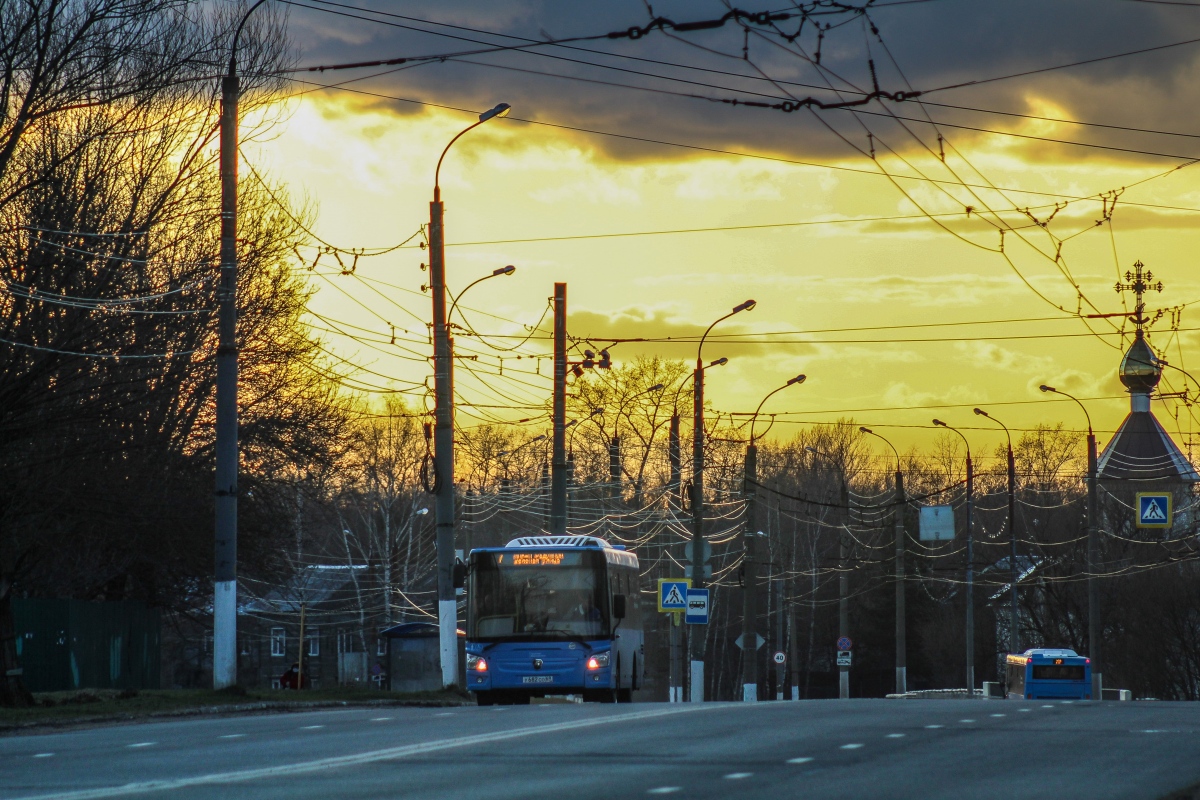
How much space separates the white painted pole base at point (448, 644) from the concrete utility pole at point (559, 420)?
5545 mm

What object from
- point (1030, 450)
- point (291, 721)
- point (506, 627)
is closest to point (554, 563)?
point (506, 627)

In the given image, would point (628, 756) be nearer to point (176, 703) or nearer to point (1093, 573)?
point (176, 703)

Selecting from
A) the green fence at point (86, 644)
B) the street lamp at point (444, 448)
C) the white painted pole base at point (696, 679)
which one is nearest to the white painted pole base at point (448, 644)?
the street lamp at point (444, 448)

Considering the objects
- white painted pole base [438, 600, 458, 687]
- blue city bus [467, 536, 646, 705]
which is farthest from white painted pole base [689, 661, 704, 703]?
white painted pole base [438, 600, 458, 687]

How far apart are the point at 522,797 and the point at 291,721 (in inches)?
320

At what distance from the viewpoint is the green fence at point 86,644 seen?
98.0 feet

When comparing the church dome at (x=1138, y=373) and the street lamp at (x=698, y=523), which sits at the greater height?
the church dome at (x=1138, y=373)

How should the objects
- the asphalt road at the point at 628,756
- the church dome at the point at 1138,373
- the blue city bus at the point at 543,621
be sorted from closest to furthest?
the asphalt road at the point at 628,756 < the blue city bus at the point at 543,621 < the church dome at the point at 1138,373

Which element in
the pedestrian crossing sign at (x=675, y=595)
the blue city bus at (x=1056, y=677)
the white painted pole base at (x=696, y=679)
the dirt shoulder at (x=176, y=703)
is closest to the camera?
the dirt shoulder at (x=176, y=703)

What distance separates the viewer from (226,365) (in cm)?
2278

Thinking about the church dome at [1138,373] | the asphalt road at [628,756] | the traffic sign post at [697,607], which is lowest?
the asphalt road at [628,756]

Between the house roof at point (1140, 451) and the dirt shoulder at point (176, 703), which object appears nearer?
the dirt shoulder at point (176, 703)

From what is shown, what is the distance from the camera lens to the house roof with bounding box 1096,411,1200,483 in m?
109

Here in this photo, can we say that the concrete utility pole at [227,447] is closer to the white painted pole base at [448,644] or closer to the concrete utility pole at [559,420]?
the white painted pole base at [448,644]
